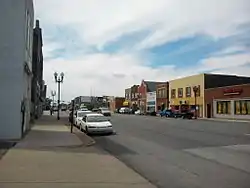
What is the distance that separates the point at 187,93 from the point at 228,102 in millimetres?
16616

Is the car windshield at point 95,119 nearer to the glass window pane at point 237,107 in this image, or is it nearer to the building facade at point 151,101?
the glass window pane at point 237,107

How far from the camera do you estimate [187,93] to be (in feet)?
270

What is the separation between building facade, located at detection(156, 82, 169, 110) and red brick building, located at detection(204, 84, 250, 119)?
22.5 m

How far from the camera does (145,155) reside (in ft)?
52.5

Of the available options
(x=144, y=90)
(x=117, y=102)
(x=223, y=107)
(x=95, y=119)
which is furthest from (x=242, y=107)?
(x=117, y=102)

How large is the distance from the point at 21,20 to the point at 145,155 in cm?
971

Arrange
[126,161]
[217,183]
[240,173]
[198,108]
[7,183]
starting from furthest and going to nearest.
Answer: [198,108], [126,161], [240,173], [217,183], [7,183]

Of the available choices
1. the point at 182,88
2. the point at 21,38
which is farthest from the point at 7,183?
the point at 182,88

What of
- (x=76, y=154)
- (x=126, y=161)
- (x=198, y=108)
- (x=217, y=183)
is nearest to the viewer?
(x=217, y=183)

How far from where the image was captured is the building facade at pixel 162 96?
95.8m

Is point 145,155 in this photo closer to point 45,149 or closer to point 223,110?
point 45,149

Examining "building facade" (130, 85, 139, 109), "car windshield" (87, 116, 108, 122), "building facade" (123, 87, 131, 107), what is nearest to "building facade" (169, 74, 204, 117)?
"building facade" (130, 85, 139, 109)

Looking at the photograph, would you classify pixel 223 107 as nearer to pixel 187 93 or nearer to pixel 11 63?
pixel 187 93

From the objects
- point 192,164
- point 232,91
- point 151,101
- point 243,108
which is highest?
point 232,91
